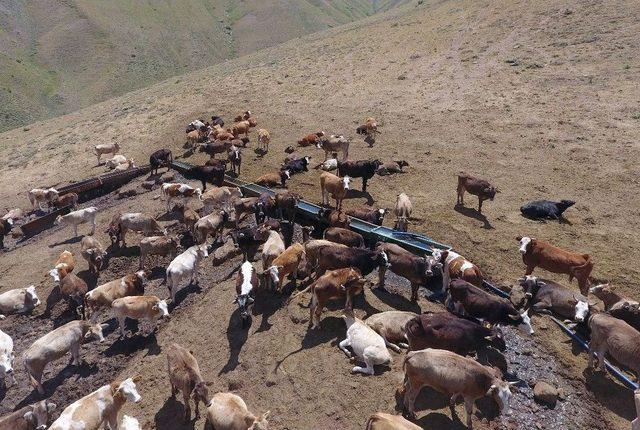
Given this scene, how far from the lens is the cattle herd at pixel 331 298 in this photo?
27.9ft

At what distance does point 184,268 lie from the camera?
1333 cm

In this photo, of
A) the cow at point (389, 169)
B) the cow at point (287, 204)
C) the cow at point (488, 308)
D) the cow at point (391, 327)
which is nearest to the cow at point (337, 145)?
the cow at point (389, 169)

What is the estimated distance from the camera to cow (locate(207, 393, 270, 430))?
797cm

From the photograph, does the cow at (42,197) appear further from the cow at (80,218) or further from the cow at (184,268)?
the cow at (184,268)

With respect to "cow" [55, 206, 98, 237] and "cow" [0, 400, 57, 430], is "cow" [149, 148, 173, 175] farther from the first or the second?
"cow" [0, 400, 57, 430]

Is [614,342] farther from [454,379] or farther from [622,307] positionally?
[454,379]

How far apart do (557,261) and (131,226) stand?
46.1 feet

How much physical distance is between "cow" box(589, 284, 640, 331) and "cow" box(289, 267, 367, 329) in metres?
6.30

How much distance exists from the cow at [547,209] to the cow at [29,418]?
617 inches

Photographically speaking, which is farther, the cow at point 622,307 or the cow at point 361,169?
the cow at point 361,169

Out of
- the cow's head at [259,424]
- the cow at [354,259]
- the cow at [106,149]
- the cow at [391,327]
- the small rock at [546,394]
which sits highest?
the cow at [106,149]

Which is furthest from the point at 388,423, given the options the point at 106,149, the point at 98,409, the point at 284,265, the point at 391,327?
the point at 106,149

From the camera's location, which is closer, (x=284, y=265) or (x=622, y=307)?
(x=622, y=307)

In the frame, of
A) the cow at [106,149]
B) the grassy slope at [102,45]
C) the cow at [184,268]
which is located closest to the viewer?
the cow at [184,268]
